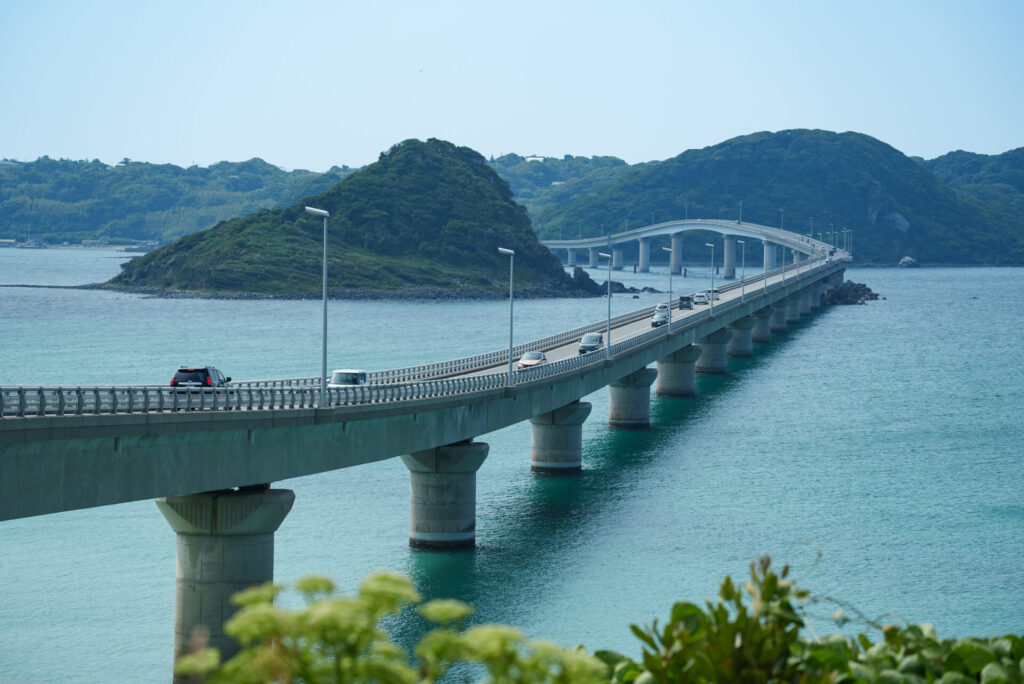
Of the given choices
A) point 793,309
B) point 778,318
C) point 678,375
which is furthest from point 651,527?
point 793,309

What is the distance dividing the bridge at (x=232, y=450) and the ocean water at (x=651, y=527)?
3491 millimetres

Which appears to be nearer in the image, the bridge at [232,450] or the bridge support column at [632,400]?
the bridge at [232,450]

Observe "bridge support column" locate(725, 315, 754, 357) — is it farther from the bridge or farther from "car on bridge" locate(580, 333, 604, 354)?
the bridge

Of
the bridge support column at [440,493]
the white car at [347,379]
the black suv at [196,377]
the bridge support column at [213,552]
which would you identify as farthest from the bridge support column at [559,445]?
the bridge support column at [213,552]

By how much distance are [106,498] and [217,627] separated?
211 inches

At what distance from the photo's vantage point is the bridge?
101ft

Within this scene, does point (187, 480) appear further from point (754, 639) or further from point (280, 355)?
point (280, 355)

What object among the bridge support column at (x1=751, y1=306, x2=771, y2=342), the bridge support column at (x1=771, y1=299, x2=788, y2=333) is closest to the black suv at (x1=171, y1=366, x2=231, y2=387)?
the bridge support column at (x1=751, y1=306, x2=771, y2=342)

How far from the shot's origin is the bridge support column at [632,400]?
8419 centimetres

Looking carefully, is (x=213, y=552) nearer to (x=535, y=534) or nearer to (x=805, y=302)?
(x=535, y=534)

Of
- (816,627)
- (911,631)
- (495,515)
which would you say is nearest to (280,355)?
(495,515)

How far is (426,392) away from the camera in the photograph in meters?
47.9

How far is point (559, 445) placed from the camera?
220 ft

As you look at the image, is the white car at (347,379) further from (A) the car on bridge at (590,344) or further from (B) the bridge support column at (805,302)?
(B) the bridge support column at (805,302)
